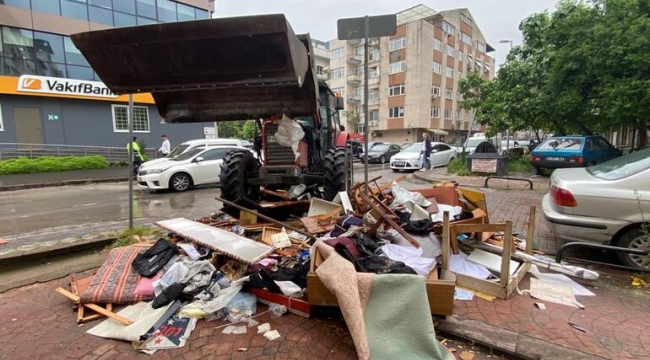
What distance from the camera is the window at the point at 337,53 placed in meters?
47.7

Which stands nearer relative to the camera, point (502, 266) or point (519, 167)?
point (502, 266)

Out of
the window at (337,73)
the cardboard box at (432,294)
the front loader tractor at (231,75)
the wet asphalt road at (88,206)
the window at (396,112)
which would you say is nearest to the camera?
the cardboard box at (432,294)

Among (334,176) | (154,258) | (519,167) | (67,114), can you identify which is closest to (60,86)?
(67,114)

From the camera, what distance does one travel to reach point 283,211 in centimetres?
607

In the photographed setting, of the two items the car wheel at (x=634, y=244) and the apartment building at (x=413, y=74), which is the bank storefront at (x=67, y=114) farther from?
the apartment building at (x=413, y=74)

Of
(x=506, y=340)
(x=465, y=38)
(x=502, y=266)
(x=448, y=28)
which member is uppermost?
(x=448, y=28)

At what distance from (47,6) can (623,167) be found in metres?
23.7

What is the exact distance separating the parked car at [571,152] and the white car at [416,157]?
188 inches

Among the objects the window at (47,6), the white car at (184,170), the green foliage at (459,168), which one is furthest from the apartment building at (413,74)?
the white car at (184,170)

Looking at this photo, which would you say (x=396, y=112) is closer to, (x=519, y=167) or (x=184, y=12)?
(x=184, y=12)

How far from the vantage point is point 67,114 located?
18.3 m

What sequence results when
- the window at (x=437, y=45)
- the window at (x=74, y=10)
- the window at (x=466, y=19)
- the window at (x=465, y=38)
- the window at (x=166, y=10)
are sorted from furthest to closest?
1. the window at (x=465, y=38)
2. the window at (x=466, y=19)
3. the window at (x=437, y=45)
4. the window at (x=166, y=10)
5. the window at (x=74, y=10)

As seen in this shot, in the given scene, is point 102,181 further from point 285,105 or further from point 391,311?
point 391,311

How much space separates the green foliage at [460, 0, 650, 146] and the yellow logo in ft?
70.9
